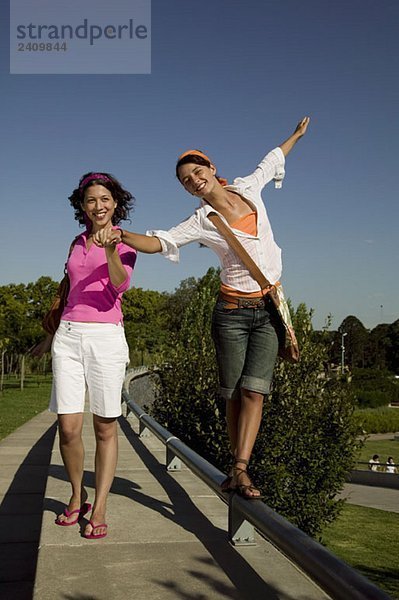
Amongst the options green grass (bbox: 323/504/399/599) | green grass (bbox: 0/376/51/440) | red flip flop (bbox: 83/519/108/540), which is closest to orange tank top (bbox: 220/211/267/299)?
red flip flop (bbox: 83/519/108/540)

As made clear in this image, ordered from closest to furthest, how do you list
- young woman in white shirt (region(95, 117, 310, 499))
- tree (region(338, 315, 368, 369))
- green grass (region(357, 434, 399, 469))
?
young woman in white shirt (region(95, 117, 310, 499)) < green grass (region(357, 434, 399, 469)) < tree (region(338, 315, 368, 369))

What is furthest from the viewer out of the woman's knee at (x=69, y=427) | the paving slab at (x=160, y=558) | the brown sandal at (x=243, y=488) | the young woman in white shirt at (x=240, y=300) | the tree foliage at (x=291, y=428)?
the tree foliage at (x=291, y=428)

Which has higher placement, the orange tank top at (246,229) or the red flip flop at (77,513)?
the orange tank top at (246,229)

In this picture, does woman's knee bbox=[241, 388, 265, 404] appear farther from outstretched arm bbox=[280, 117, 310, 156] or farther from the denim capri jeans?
outstretched arm bbox=[280, 117, 310, 156]

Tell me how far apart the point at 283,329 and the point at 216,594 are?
4.13 feet

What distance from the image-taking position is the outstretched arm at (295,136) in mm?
3808

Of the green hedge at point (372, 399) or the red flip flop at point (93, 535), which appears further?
the green hedge at point (372, 399)

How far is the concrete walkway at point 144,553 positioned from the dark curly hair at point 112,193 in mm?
1729

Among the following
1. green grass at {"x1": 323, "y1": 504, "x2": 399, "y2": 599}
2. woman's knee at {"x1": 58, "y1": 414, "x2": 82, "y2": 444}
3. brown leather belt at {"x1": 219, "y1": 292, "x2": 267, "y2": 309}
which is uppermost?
brown leather belt at {"x1": 219, "y1": 292, "x2": 267, "y2": 309}

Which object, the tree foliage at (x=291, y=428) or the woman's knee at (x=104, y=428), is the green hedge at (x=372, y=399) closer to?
the tree foliage at (x=291, y=428)

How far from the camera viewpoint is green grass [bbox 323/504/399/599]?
15.6 m

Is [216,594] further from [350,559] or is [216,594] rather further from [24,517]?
[350,559]

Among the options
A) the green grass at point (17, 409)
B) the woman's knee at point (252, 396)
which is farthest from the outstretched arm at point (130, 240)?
the green grass at point (17, 409)

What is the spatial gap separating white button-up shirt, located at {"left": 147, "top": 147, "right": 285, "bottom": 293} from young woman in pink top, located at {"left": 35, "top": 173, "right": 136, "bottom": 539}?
1.10 feet
